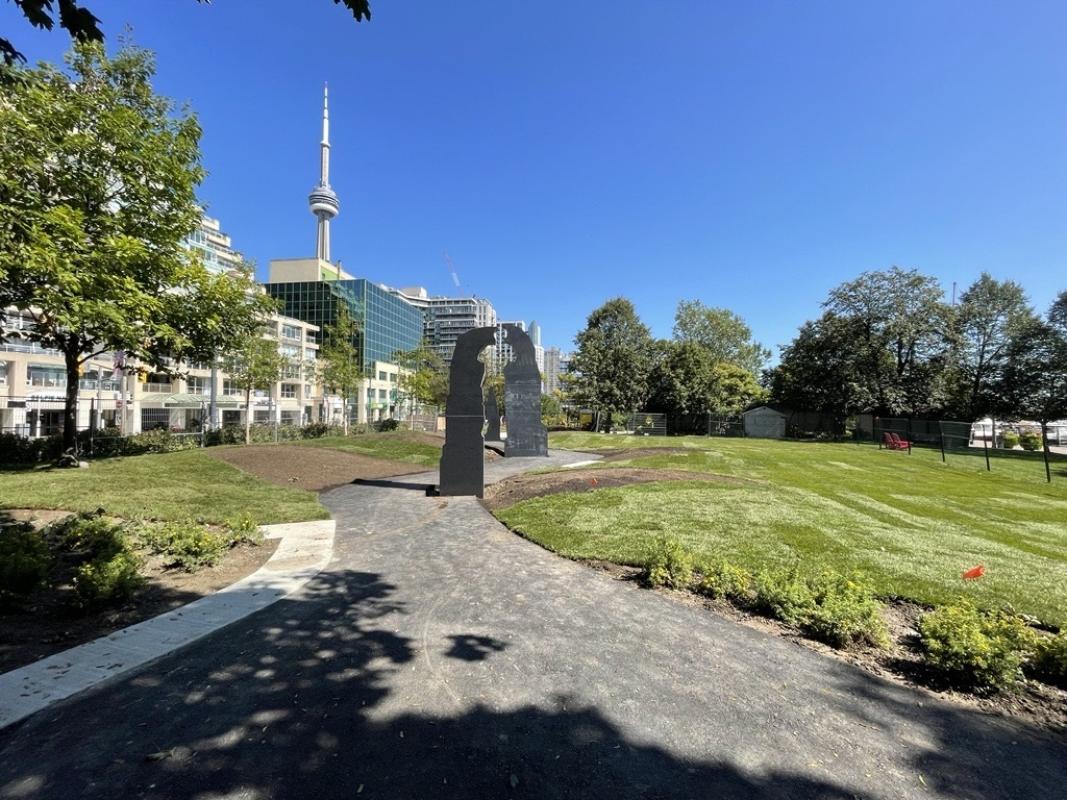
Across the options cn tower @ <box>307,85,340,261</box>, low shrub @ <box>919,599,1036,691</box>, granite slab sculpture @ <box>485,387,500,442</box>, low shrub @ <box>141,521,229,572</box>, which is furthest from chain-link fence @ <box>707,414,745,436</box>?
cn tower @ <box>307,85,340,261</box>

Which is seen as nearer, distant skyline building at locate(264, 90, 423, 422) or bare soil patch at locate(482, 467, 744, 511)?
bare soil patch at locate(482, 467, 744, 511)

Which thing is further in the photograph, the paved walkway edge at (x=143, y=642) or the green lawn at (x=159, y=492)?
the green lawn at (x=159, y=492)

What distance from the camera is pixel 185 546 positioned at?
6480 millimetres

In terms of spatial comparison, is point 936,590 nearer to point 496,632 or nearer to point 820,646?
point 820,646

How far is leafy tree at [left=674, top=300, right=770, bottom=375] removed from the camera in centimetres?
6072

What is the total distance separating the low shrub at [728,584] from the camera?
5602 mm

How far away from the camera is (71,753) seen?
9.36ft

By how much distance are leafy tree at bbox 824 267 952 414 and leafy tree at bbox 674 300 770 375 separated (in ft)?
55.1

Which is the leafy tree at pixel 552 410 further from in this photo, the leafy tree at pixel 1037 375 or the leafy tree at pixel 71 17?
the leafy tree at pixel 71 17

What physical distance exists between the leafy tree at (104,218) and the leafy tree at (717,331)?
179ft

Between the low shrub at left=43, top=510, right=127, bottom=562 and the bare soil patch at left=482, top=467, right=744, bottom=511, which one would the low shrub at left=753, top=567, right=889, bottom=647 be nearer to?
the bare soil patch at left=482, top=467, right=744, bottom=511

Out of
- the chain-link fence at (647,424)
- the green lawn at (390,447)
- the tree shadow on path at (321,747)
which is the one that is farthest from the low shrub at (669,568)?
the chain-link fence at (647,424)

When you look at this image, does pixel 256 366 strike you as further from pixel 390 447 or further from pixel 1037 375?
pixel 1037 375

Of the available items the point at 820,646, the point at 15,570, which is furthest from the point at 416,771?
the point at 15,570
